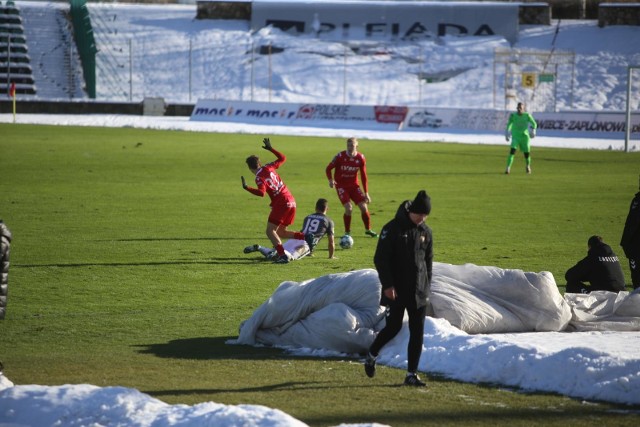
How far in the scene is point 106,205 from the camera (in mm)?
26250

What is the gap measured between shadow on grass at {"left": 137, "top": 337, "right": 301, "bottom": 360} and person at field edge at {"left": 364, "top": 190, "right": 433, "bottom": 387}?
1.83 metres

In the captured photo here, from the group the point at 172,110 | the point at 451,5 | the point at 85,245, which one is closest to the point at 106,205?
the point at 85,245

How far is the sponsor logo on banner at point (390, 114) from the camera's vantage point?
55.9m

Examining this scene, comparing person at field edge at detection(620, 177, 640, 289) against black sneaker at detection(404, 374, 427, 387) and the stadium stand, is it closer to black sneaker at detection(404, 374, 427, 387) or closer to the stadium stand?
black sneaker at detection(404, 374, 427, 387)

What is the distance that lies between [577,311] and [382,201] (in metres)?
14.7

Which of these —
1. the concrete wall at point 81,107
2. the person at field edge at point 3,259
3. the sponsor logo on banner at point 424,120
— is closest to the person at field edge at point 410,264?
the person at field edge at point 3,259

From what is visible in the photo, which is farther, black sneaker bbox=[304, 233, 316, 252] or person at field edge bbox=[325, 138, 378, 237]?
person at field edge bbox=[325, 138, 378, 237]

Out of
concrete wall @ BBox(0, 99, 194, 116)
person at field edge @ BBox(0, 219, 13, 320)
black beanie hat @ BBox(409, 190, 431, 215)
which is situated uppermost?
black beanie hat @ BBox(409, 190, 431, 215)

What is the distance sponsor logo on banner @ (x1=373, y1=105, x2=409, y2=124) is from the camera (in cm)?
5592

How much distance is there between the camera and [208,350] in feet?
38.4

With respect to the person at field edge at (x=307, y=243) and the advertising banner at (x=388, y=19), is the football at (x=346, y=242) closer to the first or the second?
the person at field edge at (x=307, y=243)

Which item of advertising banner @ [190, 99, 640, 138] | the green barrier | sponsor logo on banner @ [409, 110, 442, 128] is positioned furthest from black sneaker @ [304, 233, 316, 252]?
the green barrier

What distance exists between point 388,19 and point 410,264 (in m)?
69.4

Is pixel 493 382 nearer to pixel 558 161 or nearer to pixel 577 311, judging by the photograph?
pixel 577 311
